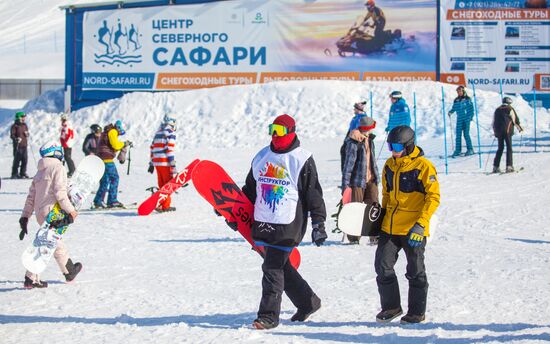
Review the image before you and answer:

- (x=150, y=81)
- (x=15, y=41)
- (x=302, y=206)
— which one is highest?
(x=15, y=41)

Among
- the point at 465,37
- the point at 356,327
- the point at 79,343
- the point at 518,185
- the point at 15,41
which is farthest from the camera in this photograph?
the point at 15,41

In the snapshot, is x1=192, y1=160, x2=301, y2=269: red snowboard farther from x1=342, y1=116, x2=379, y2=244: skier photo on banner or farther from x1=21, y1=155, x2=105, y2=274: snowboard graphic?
x1=342, y1=116, x2=379, y2=244: skier photo on banner

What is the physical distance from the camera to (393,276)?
656 centimetres

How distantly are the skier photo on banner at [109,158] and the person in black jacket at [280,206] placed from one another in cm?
759

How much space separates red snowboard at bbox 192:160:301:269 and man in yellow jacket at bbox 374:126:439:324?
79 cm

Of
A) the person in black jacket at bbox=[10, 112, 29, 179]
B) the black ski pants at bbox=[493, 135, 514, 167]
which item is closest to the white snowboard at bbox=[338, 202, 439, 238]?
the black ski pants at bbox=[493, 135, 514, 167]

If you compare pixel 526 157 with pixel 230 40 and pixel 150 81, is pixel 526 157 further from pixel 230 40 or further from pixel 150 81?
pixel 150 81

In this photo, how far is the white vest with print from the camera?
6.40 metres

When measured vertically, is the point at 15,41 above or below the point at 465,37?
above

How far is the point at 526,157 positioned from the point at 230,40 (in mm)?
13009

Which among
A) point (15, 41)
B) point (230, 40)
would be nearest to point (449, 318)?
point (230, 40)

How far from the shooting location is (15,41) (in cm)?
7462

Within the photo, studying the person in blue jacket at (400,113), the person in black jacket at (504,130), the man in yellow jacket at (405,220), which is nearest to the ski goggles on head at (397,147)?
the man in yellow jacket at (405,220)

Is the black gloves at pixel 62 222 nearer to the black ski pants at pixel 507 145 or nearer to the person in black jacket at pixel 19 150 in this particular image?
the black ski pants at pixel 507 145
